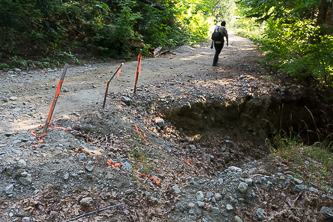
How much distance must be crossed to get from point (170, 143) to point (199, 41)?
13.8 meters

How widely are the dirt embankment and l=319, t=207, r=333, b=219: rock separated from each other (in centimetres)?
2

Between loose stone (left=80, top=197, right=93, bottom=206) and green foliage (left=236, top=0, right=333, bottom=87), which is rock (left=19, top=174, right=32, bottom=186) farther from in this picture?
green foliage (left=236, top=0, right=333, bottom=87)

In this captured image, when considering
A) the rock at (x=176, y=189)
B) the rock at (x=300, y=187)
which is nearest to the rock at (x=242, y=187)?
the rock at (x=300, y=187)

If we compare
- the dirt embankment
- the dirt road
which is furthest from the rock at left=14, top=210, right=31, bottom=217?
the dirt road

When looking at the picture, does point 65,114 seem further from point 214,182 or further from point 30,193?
point 214,182

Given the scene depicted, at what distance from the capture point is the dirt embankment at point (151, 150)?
2.90 meters

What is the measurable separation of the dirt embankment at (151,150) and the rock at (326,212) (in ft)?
0.06

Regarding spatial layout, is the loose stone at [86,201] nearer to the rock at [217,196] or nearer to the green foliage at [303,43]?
the rock at [217,196]

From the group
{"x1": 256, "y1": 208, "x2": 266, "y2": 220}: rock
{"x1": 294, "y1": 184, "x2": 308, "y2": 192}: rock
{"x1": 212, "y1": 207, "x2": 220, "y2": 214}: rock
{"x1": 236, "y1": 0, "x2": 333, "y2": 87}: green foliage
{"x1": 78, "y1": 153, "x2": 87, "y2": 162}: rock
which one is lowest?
{"x1": 256, "y1": 208, "x2": 266, "y2": 220}: rock

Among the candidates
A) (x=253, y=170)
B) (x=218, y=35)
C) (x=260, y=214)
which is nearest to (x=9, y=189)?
(x=260, y=214)

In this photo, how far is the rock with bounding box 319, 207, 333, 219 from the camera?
3.03 m

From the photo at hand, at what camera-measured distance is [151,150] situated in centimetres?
427

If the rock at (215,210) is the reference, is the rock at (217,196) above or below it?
above

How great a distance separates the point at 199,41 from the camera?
17.1m
